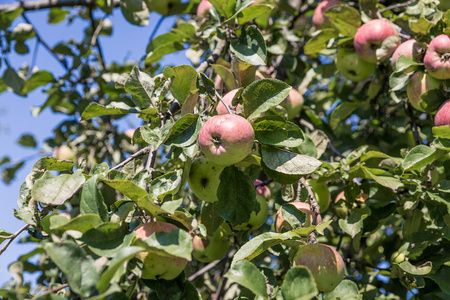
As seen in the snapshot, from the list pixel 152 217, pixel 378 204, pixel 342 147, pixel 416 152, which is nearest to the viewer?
pixel 152 217

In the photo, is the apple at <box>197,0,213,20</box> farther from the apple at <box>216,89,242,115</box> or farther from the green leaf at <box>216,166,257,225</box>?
the green leaf at <box>216,166,257,225</box>

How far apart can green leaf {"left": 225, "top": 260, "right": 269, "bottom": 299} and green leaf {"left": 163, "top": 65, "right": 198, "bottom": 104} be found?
1.67 feet

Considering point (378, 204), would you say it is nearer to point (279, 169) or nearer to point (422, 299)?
point (422, 299)

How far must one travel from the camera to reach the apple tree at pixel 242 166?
0.93 m

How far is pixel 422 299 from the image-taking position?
1507mm

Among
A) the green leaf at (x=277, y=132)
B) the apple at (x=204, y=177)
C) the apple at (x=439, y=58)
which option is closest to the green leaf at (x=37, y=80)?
the apple at (x=204, y=177)

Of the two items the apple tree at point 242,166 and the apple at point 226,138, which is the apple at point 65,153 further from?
the apple at point 226,138

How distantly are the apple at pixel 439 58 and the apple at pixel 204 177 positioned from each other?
77 cm

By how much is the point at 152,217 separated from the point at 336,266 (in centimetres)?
49

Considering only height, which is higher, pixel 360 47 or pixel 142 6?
pixel 142 6

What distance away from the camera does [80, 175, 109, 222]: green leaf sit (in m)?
0.93

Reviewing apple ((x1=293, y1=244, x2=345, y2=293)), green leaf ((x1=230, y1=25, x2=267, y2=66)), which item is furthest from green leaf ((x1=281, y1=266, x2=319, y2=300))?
green leaf ((x1=230, y1=25, x2=267, y2=66))

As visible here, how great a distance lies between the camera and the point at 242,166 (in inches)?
53.1

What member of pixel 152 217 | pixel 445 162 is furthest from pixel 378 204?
pixel 152 217
